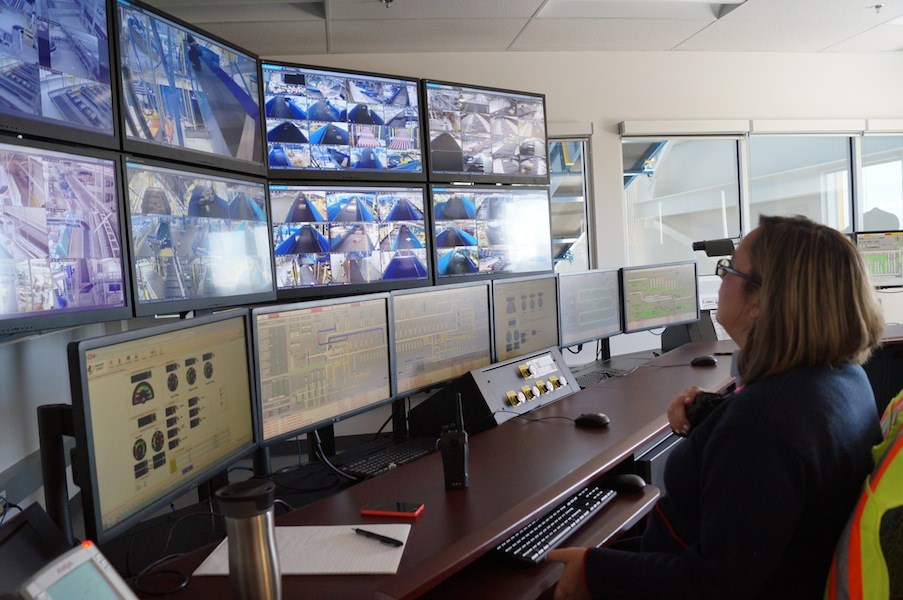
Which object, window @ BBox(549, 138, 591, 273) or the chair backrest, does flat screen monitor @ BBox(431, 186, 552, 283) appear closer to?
window @ BBox(549, 138, 591, 273)

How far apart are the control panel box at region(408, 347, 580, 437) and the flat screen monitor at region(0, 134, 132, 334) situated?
89 centimetres

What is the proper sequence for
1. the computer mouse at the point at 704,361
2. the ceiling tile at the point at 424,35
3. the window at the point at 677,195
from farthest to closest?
the window at the point at 677,195, the ceiling tile at the point at 424,35, the computer mouse at the point at 704,361

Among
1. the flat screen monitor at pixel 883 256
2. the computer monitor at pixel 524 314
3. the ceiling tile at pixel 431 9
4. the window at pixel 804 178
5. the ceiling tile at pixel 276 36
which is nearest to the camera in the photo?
the computer monitor at pixel 524 314

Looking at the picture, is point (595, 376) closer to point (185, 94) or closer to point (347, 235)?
point (347, 235)

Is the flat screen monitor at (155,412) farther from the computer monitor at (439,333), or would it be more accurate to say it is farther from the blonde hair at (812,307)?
the blonde hair at (812,307)

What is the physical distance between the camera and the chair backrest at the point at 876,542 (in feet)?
2.78

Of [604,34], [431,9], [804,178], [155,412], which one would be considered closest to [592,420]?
[155,412]

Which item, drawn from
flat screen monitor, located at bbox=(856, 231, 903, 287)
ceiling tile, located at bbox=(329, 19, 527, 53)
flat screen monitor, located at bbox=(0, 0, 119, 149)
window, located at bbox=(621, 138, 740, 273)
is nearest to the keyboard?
flat screen monitor, located at bbox=(0, 0, 119, 149)

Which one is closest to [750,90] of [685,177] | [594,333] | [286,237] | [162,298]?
[685,177]

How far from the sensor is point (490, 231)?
129 inches

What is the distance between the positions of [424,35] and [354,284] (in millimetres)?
2029

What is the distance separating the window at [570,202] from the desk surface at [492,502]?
8.95 feet

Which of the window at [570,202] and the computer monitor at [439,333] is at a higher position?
the window at [570,202]

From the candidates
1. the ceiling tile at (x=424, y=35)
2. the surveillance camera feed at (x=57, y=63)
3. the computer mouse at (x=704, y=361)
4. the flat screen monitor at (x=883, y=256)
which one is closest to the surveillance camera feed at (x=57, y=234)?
the surveillance camera feed at (x=57, y=63)
